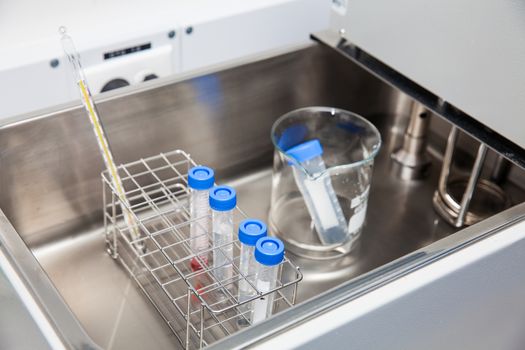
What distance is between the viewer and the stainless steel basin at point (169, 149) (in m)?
1.16

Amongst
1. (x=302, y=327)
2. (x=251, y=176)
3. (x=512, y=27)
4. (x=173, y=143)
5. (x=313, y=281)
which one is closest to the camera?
(x=302, y=327)

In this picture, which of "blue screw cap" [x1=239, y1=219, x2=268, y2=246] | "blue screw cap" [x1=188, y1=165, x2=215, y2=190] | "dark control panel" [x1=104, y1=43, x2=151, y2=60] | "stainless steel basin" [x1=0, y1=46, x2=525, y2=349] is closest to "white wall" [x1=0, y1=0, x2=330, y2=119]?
"dark control panel" [x1=104, y1=43, x2=151, y2=60]

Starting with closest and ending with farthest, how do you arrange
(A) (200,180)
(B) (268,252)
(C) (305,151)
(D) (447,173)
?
(B) (268,252)
(A) (200,180)
(C) (305,151)
(D) (447,173)

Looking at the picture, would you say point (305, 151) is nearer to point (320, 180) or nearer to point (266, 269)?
→ point (320, 180)

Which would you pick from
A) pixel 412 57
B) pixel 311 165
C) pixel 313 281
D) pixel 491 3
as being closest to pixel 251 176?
pixel 311 165

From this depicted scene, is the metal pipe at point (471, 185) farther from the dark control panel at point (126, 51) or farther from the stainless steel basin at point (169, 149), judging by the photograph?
Result: the dark control panel at point (126, 51)

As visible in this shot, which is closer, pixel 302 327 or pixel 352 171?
pixel 302 327

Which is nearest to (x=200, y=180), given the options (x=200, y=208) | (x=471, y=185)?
(x=200, y=208)

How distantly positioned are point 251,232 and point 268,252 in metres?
0.06

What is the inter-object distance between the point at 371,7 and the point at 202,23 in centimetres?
48

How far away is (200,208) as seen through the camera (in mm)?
1153

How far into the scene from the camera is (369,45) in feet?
4.24

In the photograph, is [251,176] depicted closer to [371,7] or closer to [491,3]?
[371,7]

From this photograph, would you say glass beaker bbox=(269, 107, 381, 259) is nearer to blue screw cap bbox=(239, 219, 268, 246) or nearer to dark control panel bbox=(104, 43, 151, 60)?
blue screw cap bbox=(239, 219, 268, 246)
